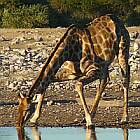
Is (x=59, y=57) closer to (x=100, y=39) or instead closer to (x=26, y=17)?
(x=100, y=39)

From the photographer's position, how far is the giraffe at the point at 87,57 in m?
13.5

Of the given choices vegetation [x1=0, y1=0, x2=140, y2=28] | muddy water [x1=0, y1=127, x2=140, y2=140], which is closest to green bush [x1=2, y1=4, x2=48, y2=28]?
vegetation [x1=0, y1=0, x2=140, y2=28]

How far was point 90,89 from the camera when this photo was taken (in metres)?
18.3

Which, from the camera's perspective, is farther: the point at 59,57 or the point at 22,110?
the point at 59,57

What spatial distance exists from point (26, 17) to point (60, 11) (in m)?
3.03

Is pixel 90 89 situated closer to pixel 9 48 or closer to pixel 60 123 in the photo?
pixel 60 123

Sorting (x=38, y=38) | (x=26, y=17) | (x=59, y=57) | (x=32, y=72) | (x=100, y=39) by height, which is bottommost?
(x=26, y=17)

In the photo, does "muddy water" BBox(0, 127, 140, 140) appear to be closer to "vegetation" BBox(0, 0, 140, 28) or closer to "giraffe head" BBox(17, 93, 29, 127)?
"giraffe head" BBox(17, 93, 29, 127)

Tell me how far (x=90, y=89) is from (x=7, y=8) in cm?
2057

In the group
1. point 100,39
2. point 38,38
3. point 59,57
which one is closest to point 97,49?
point 100,39

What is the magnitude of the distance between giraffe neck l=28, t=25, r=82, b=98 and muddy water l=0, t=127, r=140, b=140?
27.2 inches

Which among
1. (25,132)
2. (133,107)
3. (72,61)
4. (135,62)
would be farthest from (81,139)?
(135,62)

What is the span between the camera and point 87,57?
46.0ft

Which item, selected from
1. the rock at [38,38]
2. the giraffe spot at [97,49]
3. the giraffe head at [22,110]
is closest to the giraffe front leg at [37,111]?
the giraffe head at [22,110]
